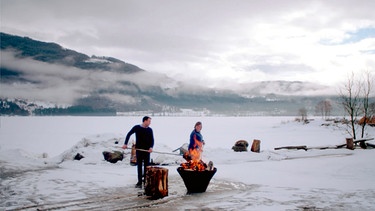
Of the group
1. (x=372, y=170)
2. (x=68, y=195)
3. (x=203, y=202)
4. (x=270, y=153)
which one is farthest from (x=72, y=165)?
(x=372, y=170)

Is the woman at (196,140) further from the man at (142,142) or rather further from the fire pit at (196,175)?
the man at (142,142)

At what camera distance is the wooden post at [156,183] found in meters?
8.89

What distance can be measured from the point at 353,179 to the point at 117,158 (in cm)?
1124

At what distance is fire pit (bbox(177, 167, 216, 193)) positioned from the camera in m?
9.62

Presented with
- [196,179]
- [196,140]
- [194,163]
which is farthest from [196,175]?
[196,140]

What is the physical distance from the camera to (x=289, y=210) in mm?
7641

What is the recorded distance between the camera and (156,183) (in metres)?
8.94

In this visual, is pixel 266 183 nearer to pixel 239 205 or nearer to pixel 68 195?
pixel 239 205

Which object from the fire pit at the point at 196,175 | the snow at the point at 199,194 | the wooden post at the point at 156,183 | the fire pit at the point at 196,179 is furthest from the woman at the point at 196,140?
the wooden post at the point at 156,183

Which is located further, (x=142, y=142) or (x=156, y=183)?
(x=142, y=142)

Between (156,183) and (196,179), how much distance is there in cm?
130

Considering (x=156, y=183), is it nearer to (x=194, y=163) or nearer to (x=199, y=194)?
(x=199, y=194)

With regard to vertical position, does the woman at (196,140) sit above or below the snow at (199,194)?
above

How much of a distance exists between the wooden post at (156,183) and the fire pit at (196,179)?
80cm
